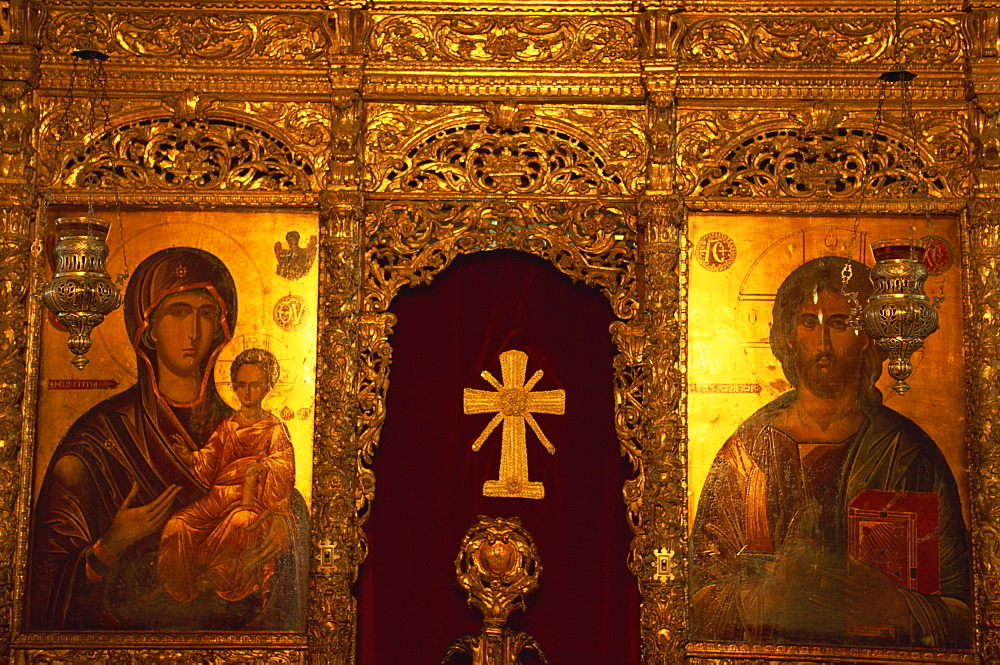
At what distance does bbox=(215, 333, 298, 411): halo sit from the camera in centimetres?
692

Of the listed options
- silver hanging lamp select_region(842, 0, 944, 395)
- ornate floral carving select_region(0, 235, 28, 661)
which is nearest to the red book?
silver hanging lamp select_region(842, 0, 944, 395)

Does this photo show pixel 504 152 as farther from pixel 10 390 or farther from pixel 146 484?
pixel 10 390

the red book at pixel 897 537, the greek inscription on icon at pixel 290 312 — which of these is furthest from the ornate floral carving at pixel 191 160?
the red book at pixel 897 537

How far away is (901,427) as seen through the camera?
6.85 meters

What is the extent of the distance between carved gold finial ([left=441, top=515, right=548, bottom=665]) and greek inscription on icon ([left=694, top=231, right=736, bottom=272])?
1870 millimetres

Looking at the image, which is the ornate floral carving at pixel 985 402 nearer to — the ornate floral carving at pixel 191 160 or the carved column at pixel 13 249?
the ornate floral carving at pixel 191 160

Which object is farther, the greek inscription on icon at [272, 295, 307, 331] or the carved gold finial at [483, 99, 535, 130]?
the carved gold finial at [483, 99, 535, 130]

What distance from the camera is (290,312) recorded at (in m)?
6.98

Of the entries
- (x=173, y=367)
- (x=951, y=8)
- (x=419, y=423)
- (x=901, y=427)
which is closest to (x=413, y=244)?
(x=419, y=423)

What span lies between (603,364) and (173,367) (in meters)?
2.48

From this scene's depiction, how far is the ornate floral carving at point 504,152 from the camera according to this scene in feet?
23.2

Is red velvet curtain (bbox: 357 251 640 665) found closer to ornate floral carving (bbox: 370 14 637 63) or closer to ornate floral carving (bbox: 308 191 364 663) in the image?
ornate floral carving (bbox: 308 191 364 663)

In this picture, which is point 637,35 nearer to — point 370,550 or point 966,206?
point 966,206

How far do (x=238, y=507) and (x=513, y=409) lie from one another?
65.0 inches
